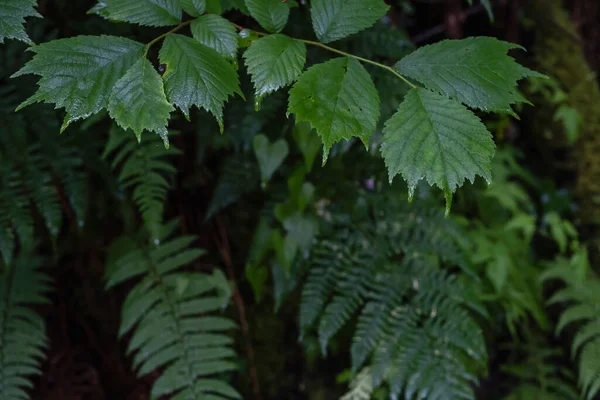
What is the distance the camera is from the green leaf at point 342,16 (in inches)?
41.3

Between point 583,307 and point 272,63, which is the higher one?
point 272,63

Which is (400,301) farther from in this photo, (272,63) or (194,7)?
(194,7)

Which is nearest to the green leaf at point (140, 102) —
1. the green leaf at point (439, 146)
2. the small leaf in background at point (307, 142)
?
the green leaf at point (439, 146)

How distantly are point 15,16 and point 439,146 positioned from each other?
85 centimetres

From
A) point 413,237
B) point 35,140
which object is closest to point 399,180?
point 413,237

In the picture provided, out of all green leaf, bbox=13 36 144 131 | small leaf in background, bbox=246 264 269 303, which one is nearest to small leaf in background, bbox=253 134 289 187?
small leaf in background, bbox=246 264 269 303

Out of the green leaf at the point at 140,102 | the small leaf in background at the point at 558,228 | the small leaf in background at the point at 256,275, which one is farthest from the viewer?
the small leaf in background at the point at 558,228

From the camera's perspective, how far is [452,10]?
271cm

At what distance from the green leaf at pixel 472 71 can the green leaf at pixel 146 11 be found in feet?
1.57

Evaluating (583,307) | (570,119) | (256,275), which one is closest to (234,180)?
(256,275)

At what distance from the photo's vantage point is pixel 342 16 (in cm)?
106

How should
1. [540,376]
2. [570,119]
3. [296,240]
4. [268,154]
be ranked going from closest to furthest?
[268,154] → [296,240] → [540,376] → [570,119]

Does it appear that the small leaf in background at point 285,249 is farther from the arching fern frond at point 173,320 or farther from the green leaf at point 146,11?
the green leaf at point 146,11

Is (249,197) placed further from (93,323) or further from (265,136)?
(93,323)
